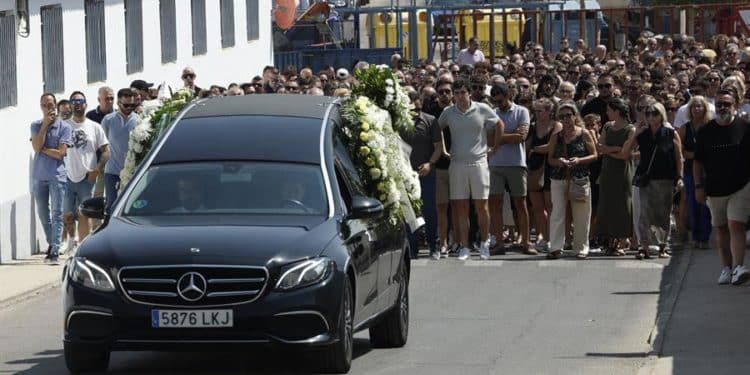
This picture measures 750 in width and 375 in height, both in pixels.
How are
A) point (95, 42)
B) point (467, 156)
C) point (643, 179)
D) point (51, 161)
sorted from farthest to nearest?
point (95, 42), point (467, 156), point (51, 161), point (643, 179)

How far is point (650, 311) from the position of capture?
1712 centimetres

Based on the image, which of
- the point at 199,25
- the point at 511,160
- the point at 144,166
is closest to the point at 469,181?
the point at 511,160

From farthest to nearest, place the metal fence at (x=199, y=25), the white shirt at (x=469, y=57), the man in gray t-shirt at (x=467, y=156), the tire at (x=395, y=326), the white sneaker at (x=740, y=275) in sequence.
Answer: the white shirt at (x=469, y=57)
the metal fence at (x=199, y=25)
the man in gray t-shirt at (x=467, y=156)
the white sneaker at (x=740, y=275)
the tire at (x=395, y=326)

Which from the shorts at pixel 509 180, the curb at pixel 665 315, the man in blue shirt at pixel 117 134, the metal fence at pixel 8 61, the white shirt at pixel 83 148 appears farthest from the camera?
the metal fence at pixel 8 61

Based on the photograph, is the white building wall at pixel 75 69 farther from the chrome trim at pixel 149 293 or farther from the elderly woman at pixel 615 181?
the chrome trim at pixel 149 293

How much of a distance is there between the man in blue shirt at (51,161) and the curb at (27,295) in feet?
6.44

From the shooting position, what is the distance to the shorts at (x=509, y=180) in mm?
22781

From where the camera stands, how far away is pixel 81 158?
22.1 meters

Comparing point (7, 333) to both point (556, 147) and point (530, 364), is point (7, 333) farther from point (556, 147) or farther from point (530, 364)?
point (556, 147)

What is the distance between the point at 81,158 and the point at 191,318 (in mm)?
10649

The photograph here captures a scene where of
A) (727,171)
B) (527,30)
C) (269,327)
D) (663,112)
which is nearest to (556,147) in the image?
(663,112)

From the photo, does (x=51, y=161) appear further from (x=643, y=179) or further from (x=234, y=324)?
(x=234, y=324)

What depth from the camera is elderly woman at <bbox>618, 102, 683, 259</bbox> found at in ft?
70.9

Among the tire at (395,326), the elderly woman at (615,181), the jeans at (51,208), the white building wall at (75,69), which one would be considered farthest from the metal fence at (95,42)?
the tire at (395,326)
